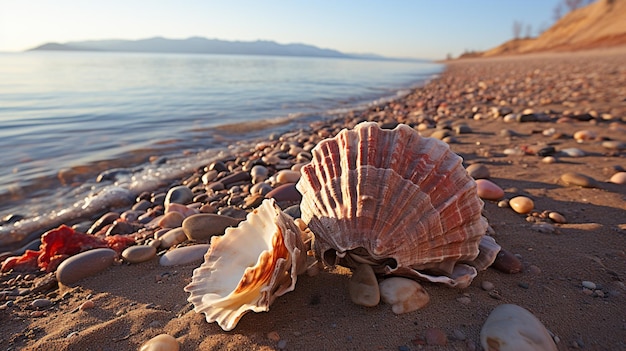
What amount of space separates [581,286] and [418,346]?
1122mm

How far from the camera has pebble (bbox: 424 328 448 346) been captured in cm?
163

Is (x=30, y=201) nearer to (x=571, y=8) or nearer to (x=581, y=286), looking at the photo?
(x=581, y=286)

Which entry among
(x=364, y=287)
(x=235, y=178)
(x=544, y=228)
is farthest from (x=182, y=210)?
(x=544, y=228)

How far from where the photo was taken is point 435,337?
1.65 metres

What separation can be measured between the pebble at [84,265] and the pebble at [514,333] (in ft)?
8.20

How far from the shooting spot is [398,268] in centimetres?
180

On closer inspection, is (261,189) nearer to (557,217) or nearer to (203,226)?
(203,226)

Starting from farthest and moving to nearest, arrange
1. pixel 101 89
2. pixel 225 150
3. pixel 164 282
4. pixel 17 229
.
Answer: pixel 101 89 < pixel 225 150 < pixel 17 229 < pixel 164 282

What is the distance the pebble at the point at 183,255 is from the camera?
261cm

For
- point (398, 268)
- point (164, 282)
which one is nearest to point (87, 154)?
point (164, 282)

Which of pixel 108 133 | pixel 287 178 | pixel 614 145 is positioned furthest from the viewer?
pixel 108 133

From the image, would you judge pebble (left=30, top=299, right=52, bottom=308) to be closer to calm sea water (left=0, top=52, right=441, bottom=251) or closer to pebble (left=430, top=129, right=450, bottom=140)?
calm sea water (left=0, top=52, right=441, bottom=251)

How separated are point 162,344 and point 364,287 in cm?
99

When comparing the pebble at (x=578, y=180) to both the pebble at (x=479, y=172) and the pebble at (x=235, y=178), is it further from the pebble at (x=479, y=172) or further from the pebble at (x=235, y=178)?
the pebble at (x=235, y=178)
